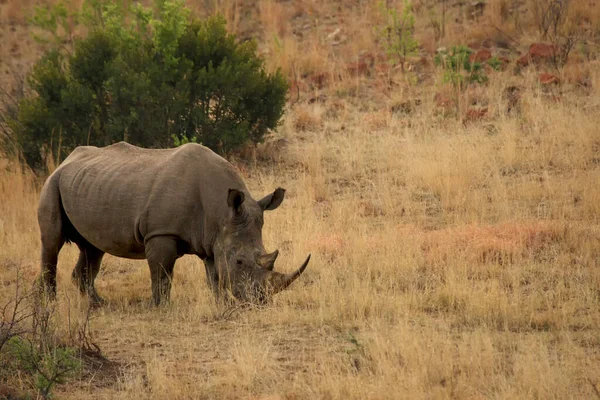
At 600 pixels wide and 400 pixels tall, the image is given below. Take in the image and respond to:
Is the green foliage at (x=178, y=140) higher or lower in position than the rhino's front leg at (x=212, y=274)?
higher

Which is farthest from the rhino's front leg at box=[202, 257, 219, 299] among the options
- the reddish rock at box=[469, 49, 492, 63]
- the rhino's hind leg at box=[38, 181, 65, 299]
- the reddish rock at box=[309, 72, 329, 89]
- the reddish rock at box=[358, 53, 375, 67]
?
the reddish rock at box=[358, 53, 375, 67]

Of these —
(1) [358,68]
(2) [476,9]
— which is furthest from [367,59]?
(2) [476,9]

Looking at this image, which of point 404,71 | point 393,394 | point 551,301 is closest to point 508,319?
point 551,301

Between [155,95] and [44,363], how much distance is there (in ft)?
24.4

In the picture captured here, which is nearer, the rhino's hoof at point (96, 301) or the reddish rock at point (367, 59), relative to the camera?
the rhino's hoof at point (96, 301)

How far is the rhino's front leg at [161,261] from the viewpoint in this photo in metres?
8.66

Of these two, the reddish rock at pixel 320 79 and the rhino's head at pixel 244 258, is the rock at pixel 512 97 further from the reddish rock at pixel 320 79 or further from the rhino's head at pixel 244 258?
the rhino's head at pixel 244 258

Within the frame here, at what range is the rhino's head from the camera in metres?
8.36

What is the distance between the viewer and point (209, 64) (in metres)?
14.1

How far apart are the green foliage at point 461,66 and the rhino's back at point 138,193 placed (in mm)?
7787

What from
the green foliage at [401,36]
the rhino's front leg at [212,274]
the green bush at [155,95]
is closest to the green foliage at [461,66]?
the green foliage at [401,36]

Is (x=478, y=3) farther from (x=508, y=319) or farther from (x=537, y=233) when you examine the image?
(x=508, y=319)

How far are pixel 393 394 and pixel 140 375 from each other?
1808mm

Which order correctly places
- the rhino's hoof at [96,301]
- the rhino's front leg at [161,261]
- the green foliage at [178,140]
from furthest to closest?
the green foliage at [178,140]
the rhino's hoof at [96,301]
the rhino's front leg at [161,261]
